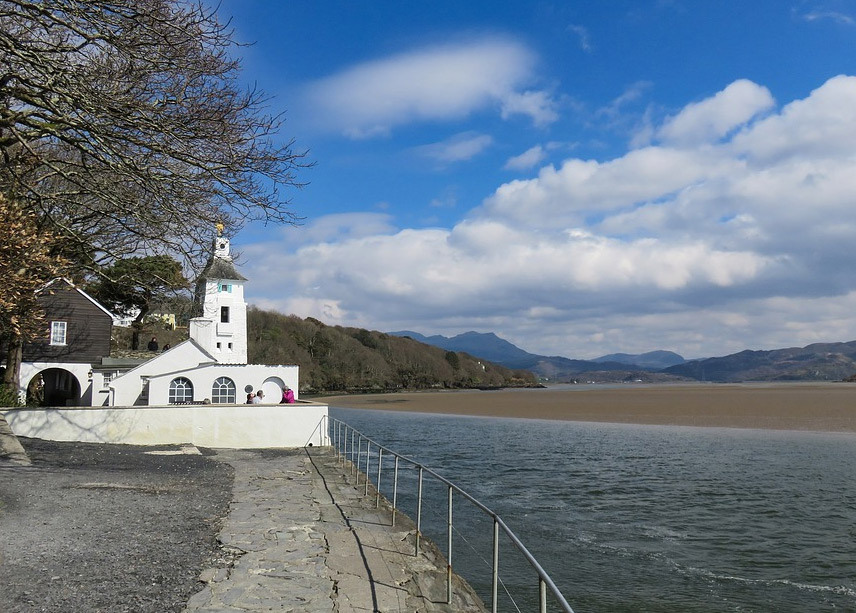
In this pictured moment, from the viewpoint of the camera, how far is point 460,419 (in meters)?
44.2

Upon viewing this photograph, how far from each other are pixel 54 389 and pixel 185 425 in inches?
791

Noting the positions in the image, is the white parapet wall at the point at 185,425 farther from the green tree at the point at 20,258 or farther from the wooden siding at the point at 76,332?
the wooden siding at the point at 76,332

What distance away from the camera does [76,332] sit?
3088 centimetres

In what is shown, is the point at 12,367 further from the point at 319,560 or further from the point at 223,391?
the point at 319,560

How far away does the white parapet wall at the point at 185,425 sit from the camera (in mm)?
17875

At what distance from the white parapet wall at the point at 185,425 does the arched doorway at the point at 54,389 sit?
46.9 ft

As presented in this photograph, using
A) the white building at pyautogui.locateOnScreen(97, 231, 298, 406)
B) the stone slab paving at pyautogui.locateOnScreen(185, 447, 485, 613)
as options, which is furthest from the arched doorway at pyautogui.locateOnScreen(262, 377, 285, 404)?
the stone slab paving at pyautogui.locateOnScreen(185, 447, 485, 613)

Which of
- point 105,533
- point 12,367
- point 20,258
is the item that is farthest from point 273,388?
point 105,533

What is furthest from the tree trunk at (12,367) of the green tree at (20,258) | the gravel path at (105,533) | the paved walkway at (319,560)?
the paved walkway at (319,560)

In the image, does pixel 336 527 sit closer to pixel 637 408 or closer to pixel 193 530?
pixel 193 530

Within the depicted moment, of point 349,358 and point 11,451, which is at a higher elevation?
point 349,358

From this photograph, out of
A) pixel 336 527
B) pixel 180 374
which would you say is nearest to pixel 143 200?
pixel 336 527

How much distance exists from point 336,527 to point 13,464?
7.70 m

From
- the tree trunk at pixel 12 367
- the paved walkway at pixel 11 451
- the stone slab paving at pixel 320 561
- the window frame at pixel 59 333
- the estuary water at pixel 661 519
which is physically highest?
the window frame at pixel 59 333
